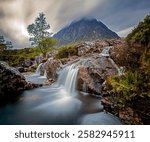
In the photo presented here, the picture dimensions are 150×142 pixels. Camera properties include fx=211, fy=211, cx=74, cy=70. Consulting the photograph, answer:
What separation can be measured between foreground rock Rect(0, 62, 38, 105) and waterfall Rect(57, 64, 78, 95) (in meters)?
0.71

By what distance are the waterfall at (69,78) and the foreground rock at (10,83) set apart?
713 mm

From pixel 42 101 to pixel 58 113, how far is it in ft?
2.12

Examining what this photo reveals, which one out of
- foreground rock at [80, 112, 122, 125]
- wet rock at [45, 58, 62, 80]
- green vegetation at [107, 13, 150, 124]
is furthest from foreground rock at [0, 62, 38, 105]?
green vegetation at [107, 13, 150, 124]

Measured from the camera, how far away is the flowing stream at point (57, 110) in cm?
244

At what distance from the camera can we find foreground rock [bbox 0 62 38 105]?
3.87m

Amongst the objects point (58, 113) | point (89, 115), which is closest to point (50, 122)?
point (58, 113)

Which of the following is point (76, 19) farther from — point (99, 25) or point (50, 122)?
point (50, 122)

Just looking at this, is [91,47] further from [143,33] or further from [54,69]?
[143,33]

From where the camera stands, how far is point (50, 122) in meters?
2.40

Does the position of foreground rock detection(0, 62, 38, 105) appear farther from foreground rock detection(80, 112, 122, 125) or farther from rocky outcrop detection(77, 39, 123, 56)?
rocky outcrop detection(77, 39, 123, 56)

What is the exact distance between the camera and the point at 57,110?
110 inches

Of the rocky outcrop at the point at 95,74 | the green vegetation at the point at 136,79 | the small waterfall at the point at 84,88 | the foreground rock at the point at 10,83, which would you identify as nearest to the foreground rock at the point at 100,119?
the green vegetation at the point at 136,79

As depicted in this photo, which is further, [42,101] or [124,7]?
[42,101]

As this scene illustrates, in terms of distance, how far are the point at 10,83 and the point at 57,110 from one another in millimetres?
1691
